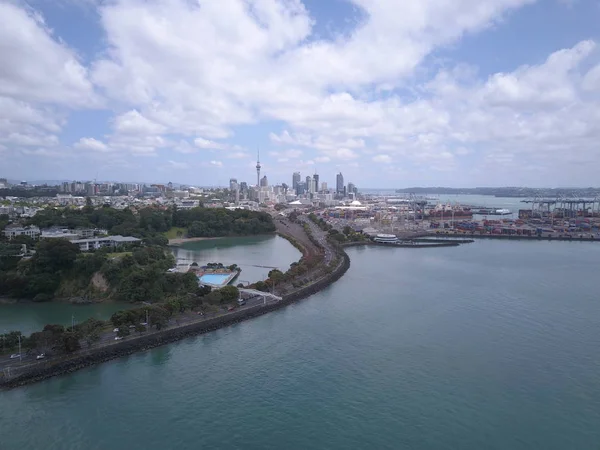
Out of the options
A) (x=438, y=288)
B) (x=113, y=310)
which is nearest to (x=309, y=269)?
(x=438, y=288)

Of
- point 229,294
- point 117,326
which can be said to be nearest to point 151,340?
point 117,326

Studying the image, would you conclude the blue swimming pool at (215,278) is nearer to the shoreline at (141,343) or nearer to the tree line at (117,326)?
the tree line at (117,326)

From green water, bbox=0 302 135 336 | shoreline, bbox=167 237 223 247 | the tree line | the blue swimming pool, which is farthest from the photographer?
shoreline, bbox=167 237 223 247

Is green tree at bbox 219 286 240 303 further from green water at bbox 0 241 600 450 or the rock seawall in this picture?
green water at bbox 0 241 600 450

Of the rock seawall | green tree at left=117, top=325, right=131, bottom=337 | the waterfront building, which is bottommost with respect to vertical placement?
the rock seawall

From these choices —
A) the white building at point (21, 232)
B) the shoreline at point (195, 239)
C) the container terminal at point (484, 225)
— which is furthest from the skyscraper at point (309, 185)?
the white building at point (21, 232)

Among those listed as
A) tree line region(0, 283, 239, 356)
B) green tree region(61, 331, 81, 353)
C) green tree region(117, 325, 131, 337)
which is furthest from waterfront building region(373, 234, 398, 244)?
green tree region(61, 331, 81, 353)

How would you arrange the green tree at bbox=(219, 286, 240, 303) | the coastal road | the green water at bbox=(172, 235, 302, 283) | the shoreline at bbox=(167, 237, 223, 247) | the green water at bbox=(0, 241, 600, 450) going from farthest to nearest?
1. the shoreline at bbox=(167, 237, 223, 247)
2. the coastal road
3. the green water at bbox=(172, 235, 302, 283)
4. the green tree at bbox=(219, 286, 240, 303)
5. the green water at bbox=(0, 241, 600, 450)
